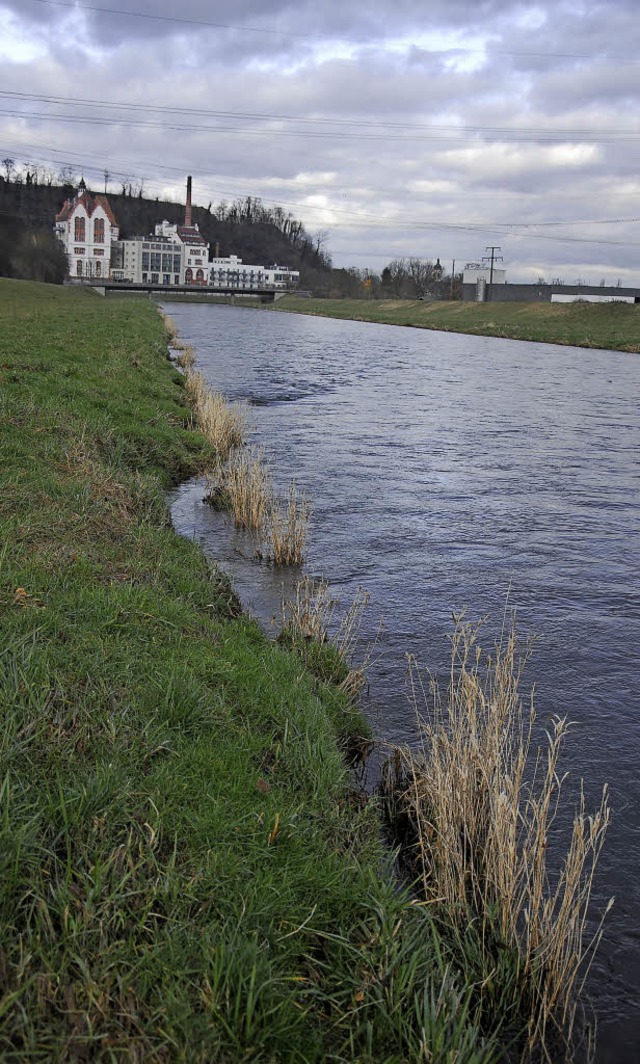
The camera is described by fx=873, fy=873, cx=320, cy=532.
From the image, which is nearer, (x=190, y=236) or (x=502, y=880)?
(x=502, y=880)

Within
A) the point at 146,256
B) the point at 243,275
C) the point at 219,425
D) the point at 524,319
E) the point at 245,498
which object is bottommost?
the point at 245,498

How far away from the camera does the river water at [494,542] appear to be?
6.20 metres

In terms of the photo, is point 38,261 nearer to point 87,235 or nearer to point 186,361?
point 87,235

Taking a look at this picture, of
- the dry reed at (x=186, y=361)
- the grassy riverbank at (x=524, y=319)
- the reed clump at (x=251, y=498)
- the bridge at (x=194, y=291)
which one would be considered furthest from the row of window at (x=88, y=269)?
the reed clump at (x=251, y=498)

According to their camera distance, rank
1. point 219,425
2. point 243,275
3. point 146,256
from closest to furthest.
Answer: point 219,425 < point 146,256 < point 243,275

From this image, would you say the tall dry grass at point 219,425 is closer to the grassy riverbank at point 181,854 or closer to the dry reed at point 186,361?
the grassy riverbank at point 181,854

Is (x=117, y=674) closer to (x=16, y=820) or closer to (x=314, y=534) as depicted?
(x=16, y=820)

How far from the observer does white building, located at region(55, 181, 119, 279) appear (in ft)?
484

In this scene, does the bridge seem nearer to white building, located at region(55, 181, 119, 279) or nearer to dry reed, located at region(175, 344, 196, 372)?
white building, located at region(55, 181, 119, 279)

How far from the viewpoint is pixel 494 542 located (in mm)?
11711

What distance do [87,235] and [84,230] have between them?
38.9 inches

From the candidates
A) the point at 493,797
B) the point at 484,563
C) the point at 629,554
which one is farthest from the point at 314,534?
the point at 493,797

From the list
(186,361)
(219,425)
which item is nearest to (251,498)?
(219,425)

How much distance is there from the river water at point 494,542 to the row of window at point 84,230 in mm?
132371
